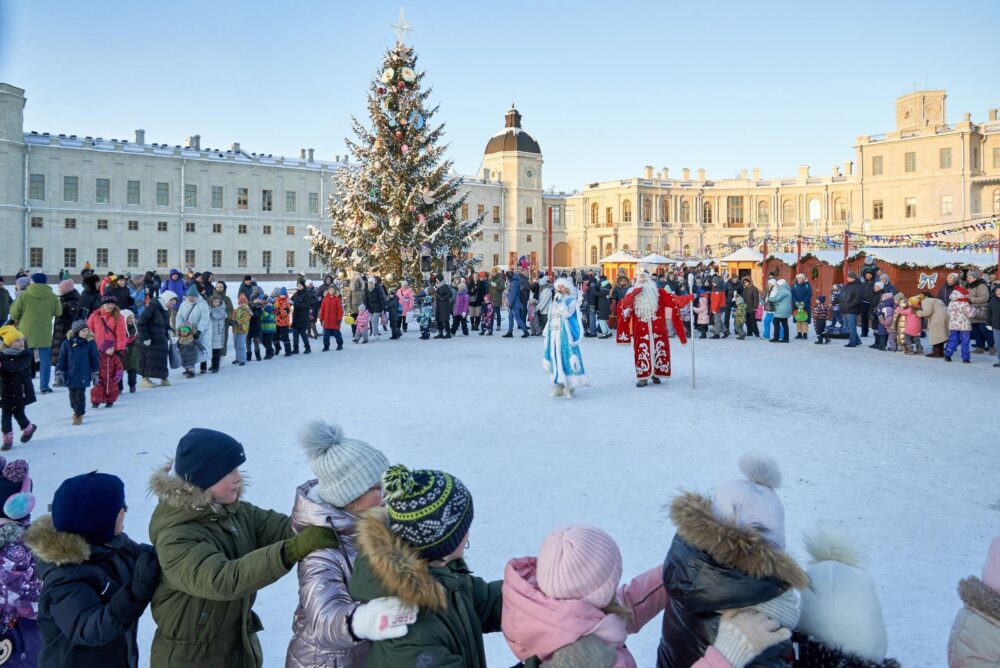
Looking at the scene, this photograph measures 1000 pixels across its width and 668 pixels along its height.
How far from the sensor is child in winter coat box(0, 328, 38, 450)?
5.98 m

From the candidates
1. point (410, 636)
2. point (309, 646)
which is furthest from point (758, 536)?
point (309, 646)

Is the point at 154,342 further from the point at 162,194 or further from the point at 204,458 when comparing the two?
the point at 162,194

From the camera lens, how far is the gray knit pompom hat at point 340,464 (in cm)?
197

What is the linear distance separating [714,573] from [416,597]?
2.35 ft

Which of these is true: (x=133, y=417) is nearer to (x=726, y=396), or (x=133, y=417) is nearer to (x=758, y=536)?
(x=726, y=396)

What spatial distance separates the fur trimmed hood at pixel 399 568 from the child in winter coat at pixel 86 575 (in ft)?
2.35

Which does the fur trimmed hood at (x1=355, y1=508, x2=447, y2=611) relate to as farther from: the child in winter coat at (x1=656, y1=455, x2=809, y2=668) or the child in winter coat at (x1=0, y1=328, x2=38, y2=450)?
the child in winter coat at (x1=0, y1=328, x2=38, y2=450)

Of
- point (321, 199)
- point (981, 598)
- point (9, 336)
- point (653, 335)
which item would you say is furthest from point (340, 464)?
point (321, 199)

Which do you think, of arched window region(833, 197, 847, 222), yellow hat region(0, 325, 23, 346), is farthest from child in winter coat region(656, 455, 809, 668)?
arched window region(833, 197, 847, 222)

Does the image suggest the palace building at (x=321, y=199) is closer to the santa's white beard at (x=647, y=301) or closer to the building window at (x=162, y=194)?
the building window at (x=162, y=194)

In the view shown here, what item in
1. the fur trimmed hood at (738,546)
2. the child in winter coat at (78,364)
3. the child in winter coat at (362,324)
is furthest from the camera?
the child in winter coat at (362,324)

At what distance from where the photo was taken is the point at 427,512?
1702mm

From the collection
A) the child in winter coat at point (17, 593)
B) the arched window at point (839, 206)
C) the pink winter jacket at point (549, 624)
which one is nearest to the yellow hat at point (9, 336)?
the child in winter coat at point (17, 593)

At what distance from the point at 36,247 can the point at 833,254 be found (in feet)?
144
